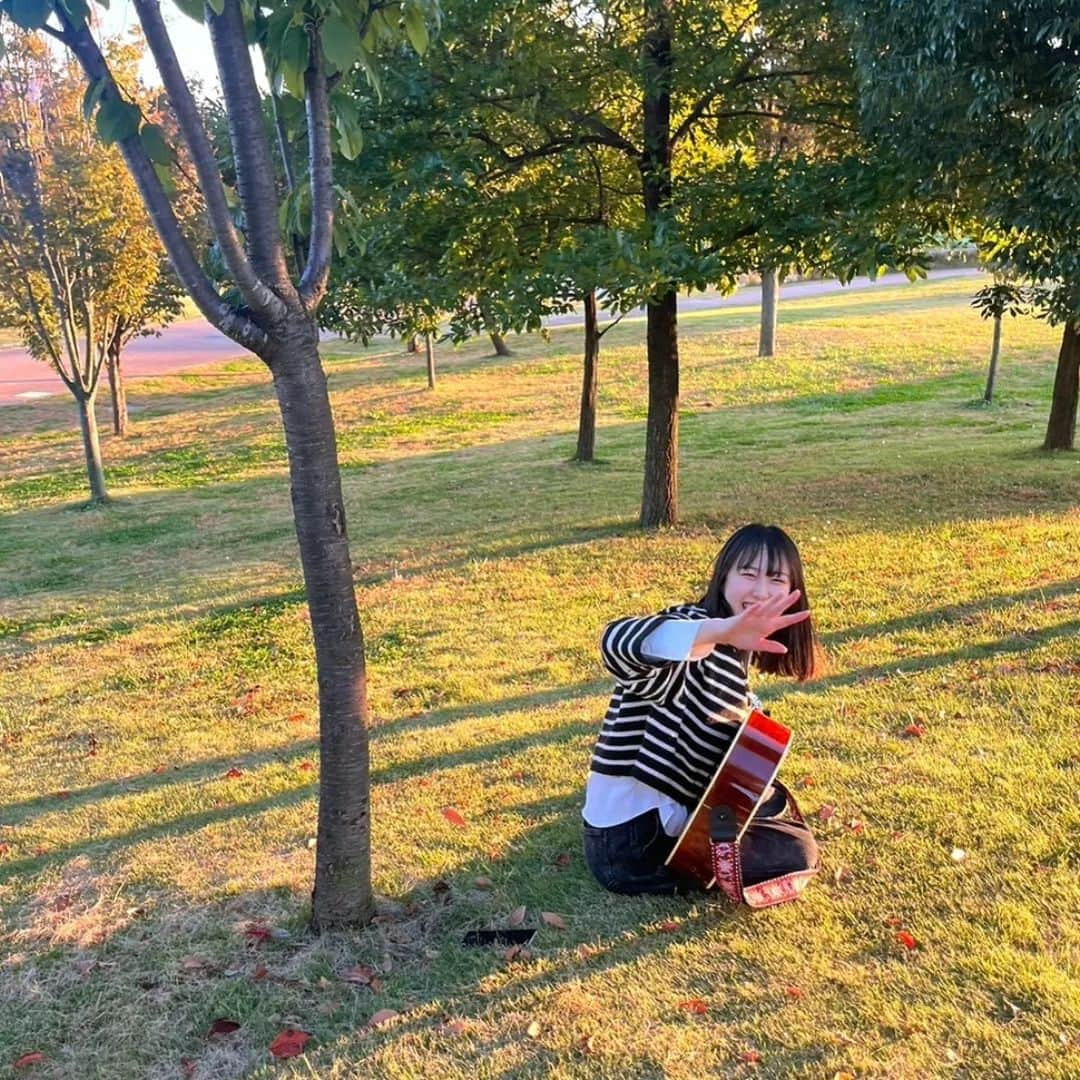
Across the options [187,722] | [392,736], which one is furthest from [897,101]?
[187,722]

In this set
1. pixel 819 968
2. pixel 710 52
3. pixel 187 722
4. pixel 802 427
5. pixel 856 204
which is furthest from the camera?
pixel 802 427

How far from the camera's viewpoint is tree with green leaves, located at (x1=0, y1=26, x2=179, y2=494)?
11109mm

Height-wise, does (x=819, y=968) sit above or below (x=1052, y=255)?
below

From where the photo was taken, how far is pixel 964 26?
4.71 meters

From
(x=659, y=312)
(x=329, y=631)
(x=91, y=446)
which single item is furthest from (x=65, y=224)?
(x=329, y=631)

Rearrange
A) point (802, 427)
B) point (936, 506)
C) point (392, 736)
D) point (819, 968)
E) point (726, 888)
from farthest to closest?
point (802, 427) → point (936, 506) → point (392, 736) → point (726, 888) → point (819, 968)

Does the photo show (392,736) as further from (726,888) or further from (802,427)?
(802,427)

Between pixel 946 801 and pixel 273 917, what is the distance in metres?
2.31

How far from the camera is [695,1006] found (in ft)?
8.30

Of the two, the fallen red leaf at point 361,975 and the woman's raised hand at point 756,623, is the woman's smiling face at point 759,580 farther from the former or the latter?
the fallen red leaf at point 361,975

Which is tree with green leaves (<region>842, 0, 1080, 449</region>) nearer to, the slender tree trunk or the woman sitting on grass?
the slender tree trunk

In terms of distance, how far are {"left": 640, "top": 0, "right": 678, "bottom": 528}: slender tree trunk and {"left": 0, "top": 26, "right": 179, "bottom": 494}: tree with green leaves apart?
628 cm

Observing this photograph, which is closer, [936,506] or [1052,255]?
[1052,255]

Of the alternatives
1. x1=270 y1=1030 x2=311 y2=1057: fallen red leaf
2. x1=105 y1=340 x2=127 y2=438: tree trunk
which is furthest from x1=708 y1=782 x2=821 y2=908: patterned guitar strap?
x1=105 y1=340 x2=127 y2=438: tree trunk
